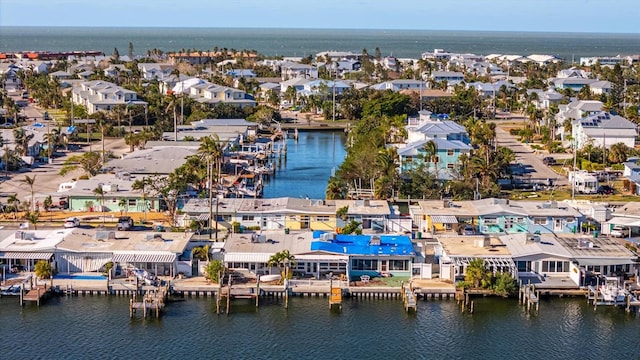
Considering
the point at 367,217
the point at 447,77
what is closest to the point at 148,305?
the point at 367,217

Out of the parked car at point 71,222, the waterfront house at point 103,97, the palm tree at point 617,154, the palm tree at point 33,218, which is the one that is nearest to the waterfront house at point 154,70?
the waterfront house at point 103,97

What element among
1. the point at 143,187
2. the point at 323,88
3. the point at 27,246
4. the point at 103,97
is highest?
the point at 323,88

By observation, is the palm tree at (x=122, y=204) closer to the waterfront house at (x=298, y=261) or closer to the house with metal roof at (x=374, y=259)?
the waterfront house at (x=298, y=261)

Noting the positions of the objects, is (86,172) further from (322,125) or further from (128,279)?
(322,125)

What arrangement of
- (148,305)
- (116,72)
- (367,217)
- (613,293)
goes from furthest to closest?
(116,72) → (367,217) → (613,293) → (148,305)

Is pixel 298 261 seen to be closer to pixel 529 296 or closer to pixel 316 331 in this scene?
Answer: pixel 316 331

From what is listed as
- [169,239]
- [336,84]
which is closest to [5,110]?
[336,84]

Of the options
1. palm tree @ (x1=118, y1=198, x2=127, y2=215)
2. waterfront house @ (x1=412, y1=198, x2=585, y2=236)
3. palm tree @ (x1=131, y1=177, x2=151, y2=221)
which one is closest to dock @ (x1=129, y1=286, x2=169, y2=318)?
palm tree @ (x1=131, y1=177, x2=151, y2=221)
